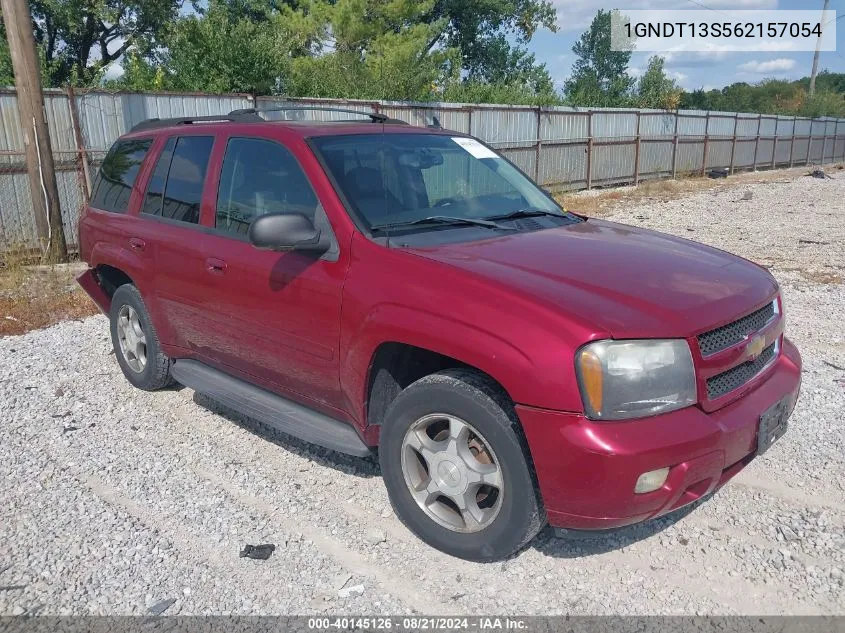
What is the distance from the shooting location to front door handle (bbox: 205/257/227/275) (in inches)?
156

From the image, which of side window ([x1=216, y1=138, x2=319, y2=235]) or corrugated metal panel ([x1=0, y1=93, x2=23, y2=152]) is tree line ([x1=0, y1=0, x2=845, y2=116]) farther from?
side window ([x1=216, y1=138, x2=319, y2=235])

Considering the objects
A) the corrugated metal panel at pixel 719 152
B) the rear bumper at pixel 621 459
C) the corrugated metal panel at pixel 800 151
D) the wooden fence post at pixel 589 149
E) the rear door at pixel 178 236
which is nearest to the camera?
the rear bumper at pixel 621 459

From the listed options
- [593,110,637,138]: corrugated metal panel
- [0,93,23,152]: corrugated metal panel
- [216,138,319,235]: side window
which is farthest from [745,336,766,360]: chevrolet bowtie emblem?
[593,110,637,138]: corrugated metal panel

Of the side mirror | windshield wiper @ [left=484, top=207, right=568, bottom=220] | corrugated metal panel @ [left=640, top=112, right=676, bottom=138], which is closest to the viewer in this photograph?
the side mirror

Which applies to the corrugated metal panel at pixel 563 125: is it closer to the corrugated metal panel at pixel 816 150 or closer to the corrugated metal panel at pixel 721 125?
the corrugated metal panel at pixel 721 125

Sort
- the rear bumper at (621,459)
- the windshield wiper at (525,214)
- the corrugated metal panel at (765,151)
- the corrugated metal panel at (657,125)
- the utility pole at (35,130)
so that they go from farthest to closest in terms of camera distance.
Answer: the corrugated metal panel at (765,151), the corrugated metal panel at (657,125), the utility pole at (35,130), the windshield wiper at (525,214), the rear bumper at (621,459)

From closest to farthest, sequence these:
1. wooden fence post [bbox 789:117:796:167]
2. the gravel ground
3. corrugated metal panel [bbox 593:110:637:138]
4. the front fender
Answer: the front fender → the gravel ground → corrugated metal panel [bbox 593:110:637:138] → wooden fence post [bbox 789:117:796:167]

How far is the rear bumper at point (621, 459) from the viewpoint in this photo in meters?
2.57

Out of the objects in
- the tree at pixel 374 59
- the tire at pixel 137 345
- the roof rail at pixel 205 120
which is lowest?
the tire at pixel 137 345

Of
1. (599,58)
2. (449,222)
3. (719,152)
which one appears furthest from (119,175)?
(599,58)

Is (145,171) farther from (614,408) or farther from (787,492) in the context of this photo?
(787,492)

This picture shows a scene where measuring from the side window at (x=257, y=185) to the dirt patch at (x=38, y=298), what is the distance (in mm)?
3909

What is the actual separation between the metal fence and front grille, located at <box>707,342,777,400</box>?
487 cm

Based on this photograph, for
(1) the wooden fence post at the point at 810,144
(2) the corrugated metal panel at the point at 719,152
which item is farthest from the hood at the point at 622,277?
(1) the wooden fence post at the point at 810,144
